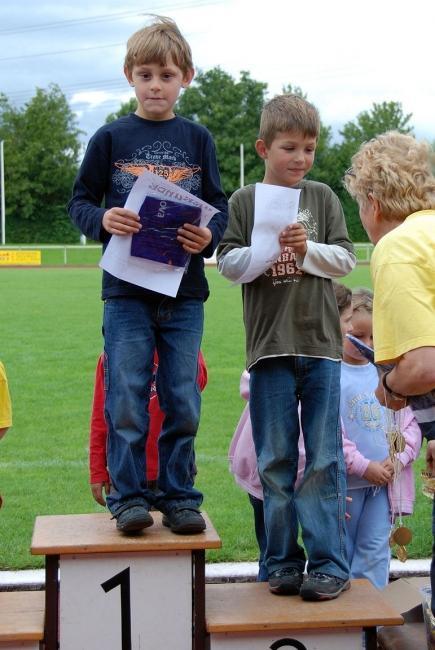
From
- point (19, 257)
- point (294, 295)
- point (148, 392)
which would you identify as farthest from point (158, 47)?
point (19, 257)

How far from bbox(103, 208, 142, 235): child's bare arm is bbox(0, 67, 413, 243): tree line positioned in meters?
52.5

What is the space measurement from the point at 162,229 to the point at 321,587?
1457 mm

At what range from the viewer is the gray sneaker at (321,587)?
3.66 metres

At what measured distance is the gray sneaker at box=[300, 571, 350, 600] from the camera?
3.66 meters

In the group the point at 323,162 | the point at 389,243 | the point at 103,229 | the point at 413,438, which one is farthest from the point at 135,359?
the point at 323,162

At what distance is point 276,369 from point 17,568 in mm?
2038

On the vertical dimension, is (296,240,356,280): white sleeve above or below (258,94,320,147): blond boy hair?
below

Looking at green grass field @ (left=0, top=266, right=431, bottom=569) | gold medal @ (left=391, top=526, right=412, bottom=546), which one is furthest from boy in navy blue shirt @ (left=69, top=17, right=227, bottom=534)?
green grass field @ (left=0, top=266, right=431, bottom=569)

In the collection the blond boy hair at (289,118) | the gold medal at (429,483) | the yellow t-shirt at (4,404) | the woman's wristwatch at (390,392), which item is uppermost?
the blond boy hair at (289,118)

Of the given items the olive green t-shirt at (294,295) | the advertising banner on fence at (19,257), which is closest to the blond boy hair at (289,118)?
the olive green t-shirt at (294,295)

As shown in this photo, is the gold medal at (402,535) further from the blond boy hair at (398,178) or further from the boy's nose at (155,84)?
the boy's nose at (155,84)

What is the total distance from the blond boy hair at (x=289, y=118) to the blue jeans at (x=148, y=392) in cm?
72

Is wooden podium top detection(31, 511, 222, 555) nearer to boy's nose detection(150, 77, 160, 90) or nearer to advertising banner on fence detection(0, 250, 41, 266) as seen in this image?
boy's nose detection(150, 77, 160, 90)

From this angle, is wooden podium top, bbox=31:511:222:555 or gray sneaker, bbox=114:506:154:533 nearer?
wooden podium top, bbox=31:511:222:555
